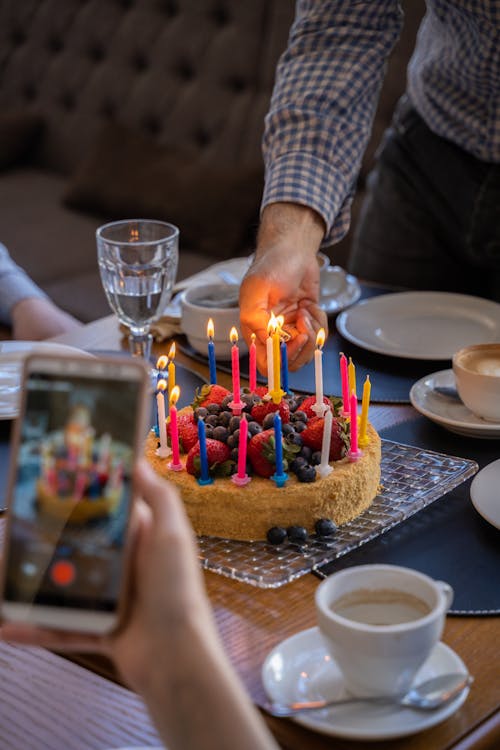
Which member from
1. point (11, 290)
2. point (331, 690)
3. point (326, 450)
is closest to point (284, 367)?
point (326, 450)

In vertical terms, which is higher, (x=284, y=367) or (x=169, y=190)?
(x=284, y=367)

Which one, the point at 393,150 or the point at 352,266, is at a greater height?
the point at 393,150

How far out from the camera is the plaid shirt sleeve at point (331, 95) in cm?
169

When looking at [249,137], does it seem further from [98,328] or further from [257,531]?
[257,531]

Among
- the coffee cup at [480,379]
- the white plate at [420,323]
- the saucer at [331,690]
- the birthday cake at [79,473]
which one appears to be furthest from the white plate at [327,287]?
the birthday cake at [79,473]

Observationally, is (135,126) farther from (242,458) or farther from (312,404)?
(242,458)

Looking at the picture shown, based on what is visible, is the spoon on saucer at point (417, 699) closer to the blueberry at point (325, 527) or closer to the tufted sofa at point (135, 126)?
the blueberry at point (325, 527)

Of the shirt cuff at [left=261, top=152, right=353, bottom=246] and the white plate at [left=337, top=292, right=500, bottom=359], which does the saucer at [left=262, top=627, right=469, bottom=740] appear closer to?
the white plate at [left=337, top=292, right=500, bottom=359]

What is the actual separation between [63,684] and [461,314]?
1.08m

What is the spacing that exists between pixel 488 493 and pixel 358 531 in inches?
6.5

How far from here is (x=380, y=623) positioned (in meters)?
0.82

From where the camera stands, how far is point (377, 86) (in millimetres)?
1799

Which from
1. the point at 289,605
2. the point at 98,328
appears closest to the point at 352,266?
the point at 98,328

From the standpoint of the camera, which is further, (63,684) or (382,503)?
(382,503)
